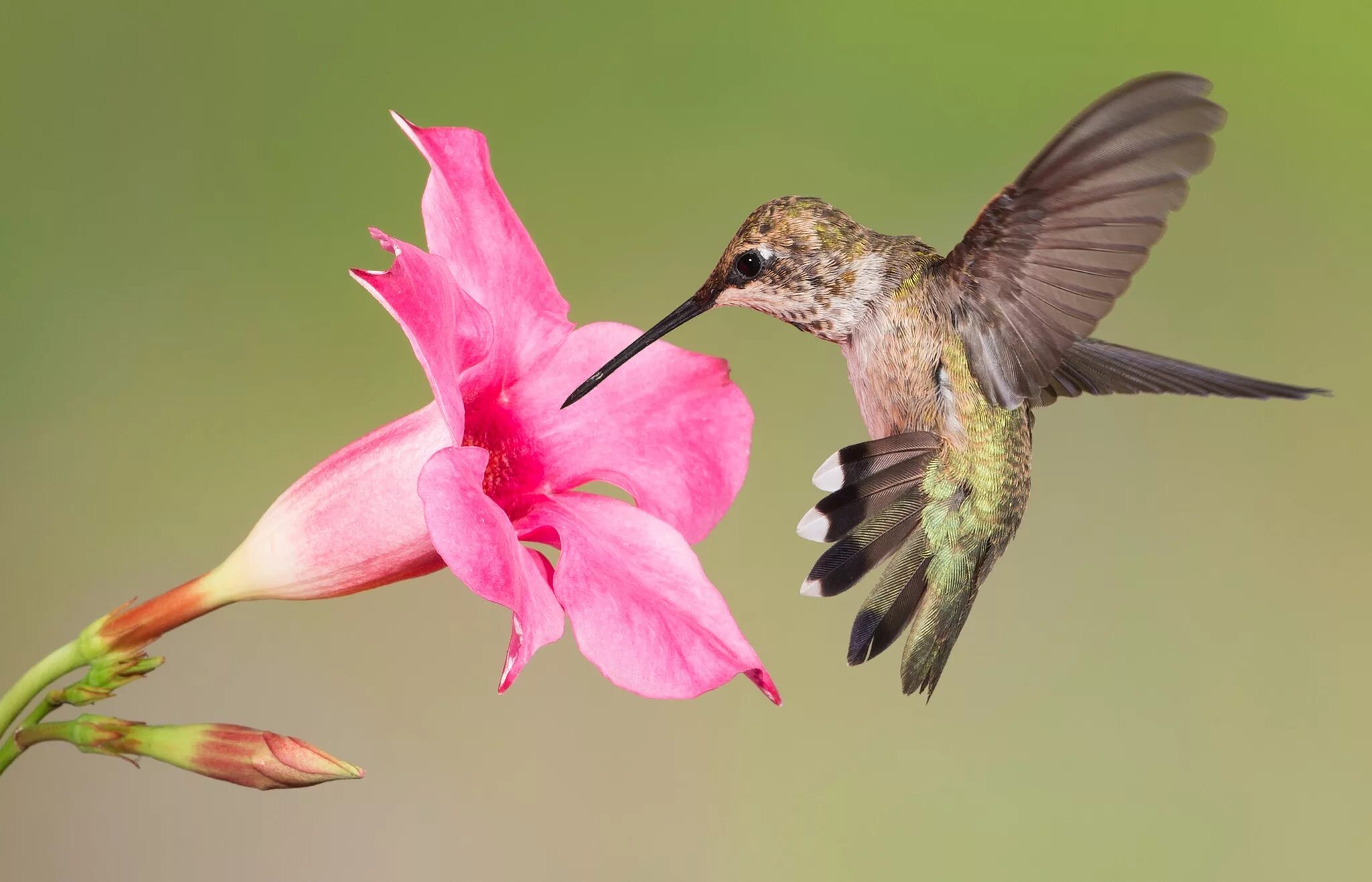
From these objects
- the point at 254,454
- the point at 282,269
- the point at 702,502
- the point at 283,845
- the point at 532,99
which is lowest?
the point at 283,845

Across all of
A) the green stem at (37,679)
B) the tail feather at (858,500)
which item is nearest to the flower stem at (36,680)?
the green stem at (37,679)

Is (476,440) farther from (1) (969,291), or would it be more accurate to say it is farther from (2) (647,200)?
(2) (647,200)

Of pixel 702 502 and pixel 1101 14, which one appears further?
pixel 1101 14

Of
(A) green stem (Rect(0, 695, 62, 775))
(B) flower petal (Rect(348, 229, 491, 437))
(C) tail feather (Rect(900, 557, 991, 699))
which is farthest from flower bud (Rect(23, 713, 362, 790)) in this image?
(C) tail feather (Rect(900, 557, 991, 699))

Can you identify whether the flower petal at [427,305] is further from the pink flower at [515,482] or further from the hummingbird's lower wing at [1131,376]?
the hummingbird's lower wing at [1131,376]

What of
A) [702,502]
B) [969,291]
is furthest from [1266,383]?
[702,502]

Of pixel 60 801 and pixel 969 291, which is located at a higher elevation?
pixel 969 291

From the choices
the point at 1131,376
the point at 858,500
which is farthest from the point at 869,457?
the point at 1131,376

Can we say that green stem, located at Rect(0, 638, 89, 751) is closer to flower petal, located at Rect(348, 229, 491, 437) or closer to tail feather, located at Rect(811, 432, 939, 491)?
flower petal, located at Rect(348, 229, 491, 437)
